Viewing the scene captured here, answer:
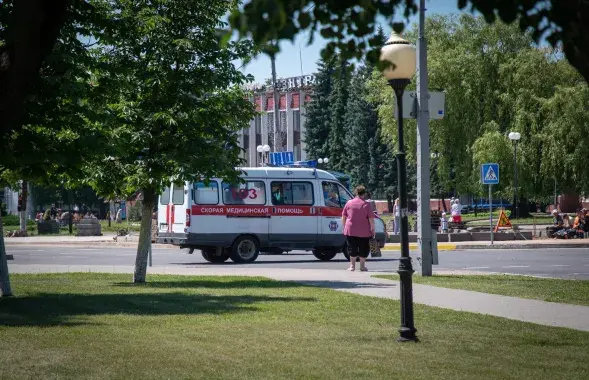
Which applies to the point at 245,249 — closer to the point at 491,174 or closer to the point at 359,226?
the point at 359,226

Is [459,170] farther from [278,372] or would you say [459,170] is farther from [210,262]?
[278,372]

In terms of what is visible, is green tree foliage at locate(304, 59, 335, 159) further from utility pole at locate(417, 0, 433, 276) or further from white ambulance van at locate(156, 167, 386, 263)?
utility pole at locate(417, 0, 433, 276)

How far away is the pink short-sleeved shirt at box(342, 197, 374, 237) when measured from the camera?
887 inches

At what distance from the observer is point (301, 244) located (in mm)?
29078

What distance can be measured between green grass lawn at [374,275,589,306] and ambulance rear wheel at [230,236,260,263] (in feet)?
27.6

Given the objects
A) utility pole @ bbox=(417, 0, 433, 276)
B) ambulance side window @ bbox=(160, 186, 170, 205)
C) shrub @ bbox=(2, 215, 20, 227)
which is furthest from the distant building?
utility pole @ bbox=(417, 0, 433, 276)

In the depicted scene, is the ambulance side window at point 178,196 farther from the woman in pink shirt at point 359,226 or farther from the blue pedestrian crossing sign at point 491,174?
the blue pedestrian crossing sign at point 491,174

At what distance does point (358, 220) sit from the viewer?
74.1 ft

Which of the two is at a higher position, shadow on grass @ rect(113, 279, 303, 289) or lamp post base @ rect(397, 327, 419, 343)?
shadow on grass @ rect(113, 279, 303, 289)

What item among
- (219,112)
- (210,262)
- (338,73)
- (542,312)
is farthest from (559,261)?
(338,73)

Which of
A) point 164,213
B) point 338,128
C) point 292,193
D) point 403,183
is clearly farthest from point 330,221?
point 338,128

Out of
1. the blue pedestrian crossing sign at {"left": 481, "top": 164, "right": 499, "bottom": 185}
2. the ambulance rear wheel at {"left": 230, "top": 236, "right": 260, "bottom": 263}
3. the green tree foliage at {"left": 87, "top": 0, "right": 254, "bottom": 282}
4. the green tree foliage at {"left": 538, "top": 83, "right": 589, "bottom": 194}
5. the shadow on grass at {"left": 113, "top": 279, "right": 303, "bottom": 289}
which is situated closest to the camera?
the green tree foliage at {"left": 87, "top": 0, "right": 254, "bottom": 282}

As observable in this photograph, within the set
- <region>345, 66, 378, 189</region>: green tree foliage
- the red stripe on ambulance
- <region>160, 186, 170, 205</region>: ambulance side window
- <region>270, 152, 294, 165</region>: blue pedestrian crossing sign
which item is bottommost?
the red stripe on ambulance

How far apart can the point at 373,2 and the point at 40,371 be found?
15.6 feet
